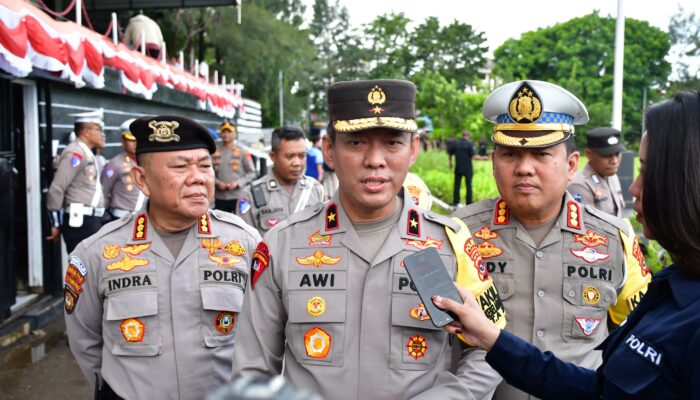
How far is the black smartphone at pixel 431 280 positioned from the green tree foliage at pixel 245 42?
20.7m

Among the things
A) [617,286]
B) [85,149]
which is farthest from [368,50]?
[617,286]

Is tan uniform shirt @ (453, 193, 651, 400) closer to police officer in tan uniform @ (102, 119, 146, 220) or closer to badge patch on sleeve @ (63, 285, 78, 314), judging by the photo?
badge patch on sleeve @ (63, 285, 78, 314)

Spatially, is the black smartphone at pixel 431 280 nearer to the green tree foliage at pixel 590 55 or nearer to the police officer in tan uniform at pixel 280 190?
the police officer in tan uniform at pixel 280 190

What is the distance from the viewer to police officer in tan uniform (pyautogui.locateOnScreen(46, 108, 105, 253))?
20.5 ft

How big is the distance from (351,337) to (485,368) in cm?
46

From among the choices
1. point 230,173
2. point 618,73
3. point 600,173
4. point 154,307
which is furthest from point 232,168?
point 154,307

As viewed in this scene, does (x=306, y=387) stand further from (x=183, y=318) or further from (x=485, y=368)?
(x=183, y=318)

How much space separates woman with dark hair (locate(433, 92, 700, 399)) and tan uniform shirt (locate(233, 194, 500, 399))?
1.84 feet

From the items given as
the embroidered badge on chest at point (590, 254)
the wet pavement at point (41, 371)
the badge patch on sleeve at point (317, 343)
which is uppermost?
the embroidered badge on chest at point (590, 254)

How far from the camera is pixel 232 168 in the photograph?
970 cm

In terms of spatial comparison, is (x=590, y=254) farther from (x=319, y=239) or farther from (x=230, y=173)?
(x=230, y=173)

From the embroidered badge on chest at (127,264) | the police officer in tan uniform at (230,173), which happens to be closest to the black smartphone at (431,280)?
the embroidered badge on chest at (127,264)

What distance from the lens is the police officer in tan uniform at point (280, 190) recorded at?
5.38 meters

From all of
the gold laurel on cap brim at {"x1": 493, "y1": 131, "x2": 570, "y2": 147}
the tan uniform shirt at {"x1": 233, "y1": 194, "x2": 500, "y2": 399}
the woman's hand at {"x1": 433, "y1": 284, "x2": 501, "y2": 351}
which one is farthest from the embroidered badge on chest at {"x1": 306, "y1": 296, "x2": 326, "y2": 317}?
the gold laurel on cap brim at {"x1": 493, "y1": 131, "x2": 570, "y2": 147}
